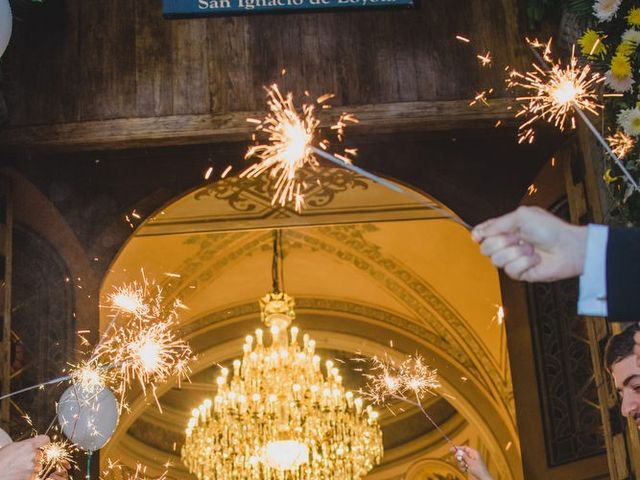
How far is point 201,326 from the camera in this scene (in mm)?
11625

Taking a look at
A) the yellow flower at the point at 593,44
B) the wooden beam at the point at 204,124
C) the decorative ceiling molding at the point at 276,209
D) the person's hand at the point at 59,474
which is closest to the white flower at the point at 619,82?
the yellow flower at the point at 593,44

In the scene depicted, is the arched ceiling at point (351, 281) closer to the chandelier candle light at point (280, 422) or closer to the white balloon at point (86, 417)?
the chandelier candle light at point (280, 422)

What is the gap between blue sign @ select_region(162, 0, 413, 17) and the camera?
5.21 m

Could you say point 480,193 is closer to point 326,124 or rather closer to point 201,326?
point 326,124

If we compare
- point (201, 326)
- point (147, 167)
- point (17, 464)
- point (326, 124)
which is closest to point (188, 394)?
point (201, 326)

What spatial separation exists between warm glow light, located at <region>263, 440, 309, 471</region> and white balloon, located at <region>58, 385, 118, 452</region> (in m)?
4.41

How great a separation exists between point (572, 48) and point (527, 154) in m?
0.94

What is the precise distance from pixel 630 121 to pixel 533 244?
2.49 metres

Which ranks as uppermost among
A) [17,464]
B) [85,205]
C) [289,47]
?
[289,47]

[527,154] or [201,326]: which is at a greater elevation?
[201,326]

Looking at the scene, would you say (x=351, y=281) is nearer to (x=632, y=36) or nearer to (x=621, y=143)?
(x=621, y=143)

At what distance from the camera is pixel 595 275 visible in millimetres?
2176

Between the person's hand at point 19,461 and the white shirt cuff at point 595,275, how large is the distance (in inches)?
77.9

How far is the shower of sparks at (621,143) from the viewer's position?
4578mm
